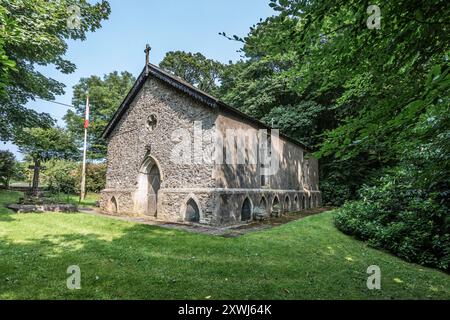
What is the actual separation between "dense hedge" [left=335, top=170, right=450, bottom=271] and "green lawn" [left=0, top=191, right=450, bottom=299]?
2.31 ft

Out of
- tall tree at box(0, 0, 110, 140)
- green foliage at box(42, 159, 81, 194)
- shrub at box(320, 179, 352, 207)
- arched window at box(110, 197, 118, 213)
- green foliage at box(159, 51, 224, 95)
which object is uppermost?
green foliage at box(159, 51, 224, 95)

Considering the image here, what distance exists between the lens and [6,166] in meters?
21.1

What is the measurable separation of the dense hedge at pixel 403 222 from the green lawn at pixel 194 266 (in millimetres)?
704

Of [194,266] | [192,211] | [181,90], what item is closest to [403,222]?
[194,266]

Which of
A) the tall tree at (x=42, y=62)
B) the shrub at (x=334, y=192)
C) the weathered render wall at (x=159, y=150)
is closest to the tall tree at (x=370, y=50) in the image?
the weathered render wall at (x=159, y=150)

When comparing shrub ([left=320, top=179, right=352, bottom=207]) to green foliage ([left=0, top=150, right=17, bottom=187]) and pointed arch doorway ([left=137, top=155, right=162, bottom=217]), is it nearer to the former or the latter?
pointed arch doorway ([left=137, top=155, right=162, bottom=217])

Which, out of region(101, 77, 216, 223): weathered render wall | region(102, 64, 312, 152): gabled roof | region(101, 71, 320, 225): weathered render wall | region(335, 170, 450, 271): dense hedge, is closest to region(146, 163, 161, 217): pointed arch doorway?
region(101, 71, 320, 225): weathered render wall

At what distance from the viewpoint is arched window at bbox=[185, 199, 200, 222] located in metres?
11.8

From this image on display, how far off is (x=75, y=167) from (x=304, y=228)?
1004 inches

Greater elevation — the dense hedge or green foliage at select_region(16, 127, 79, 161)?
green foliage at select_region(16, 127, 79, 161)

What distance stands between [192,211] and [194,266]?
626 cm

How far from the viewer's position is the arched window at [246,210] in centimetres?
1283

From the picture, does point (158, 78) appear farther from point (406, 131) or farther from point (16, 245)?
point (406, 131)

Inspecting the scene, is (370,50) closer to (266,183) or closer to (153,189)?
(266,183)
